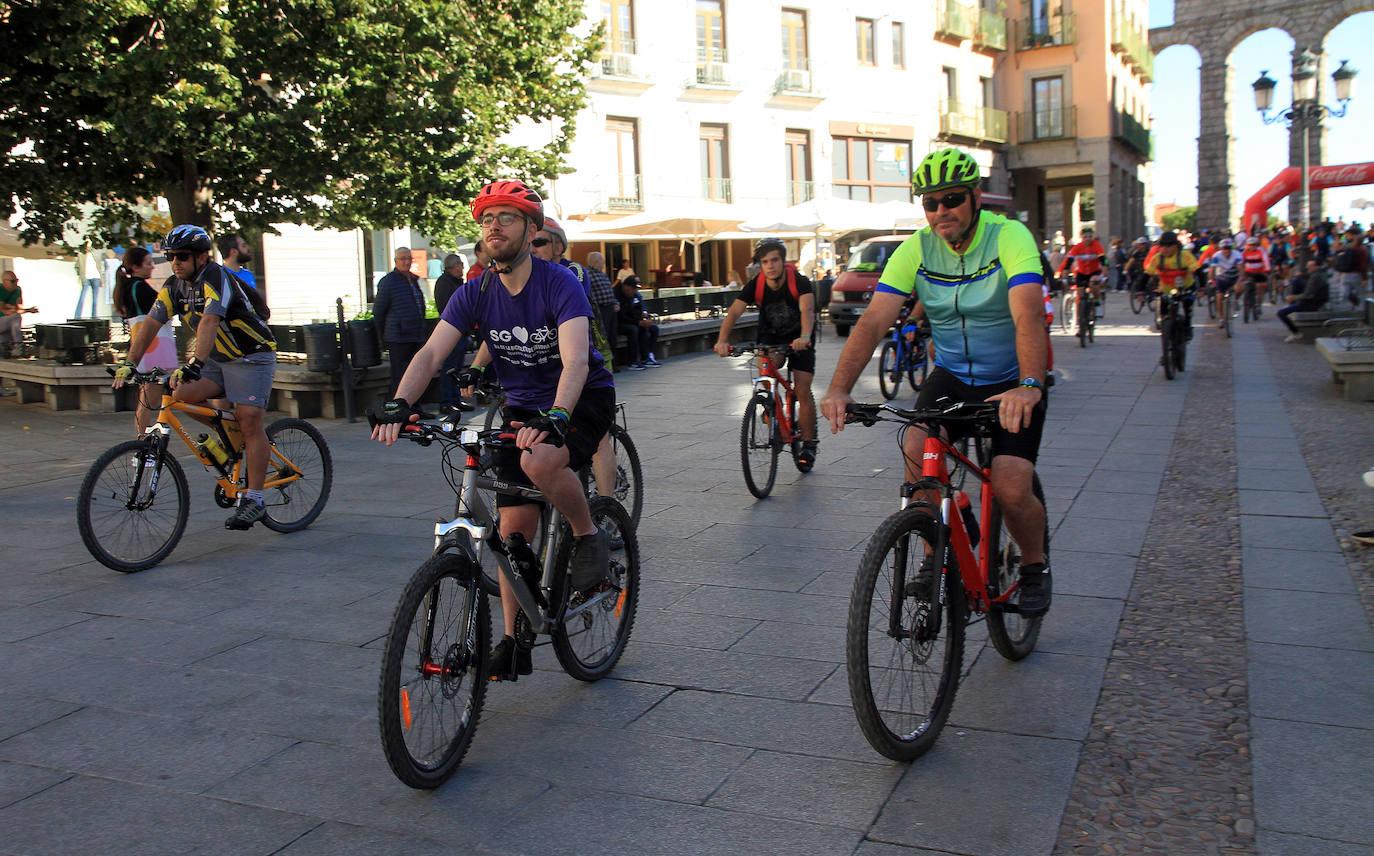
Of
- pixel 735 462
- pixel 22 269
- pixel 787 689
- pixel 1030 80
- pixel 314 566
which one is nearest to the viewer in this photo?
pixel 787 689

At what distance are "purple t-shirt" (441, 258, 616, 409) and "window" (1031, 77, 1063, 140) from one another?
147ft

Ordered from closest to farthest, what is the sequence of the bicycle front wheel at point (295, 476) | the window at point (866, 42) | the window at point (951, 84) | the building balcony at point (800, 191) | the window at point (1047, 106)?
the bicycle front wheel at point (295, 476) → the building balcony at point (800, 191) → the window at point (866, 42) → the window at point (951, 84) → the window at point (1047, 106)

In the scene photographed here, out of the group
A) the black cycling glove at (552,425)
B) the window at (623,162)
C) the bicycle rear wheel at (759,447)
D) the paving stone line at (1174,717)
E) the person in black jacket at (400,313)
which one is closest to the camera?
the paving stone line at (1174,717)

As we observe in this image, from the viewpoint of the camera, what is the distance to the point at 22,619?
5.70 m

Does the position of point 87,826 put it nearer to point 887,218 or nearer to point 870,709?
point 870,709

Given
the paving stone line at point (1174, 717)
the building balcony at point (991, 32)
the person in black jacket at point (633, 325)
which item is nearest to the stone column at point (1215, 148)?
the building balcony at point (991, 32)

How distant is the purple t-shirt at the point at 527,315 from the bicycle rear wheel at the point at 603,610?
0.53m

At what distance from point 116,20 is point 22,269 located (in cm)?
1296

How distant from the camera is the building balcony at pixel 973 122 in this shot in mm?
40875

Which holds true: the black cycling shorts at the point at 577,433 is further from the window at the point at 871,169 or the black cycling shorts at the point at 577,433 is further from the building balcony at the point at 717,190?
the window at the point at 871,169

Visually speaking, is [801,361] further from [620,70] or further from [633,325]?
[620,70]

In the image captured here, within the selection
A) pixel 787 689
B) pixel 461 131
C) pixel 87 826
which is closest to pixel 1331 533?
pixel 787 689

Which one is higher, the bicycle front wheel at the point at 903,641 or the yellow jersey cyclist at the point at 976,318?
the yellow jersey cyclist at the point at 976,318

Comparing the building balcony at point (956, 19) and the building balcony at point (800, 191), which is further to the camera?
the building balcony at point (956, 19)
